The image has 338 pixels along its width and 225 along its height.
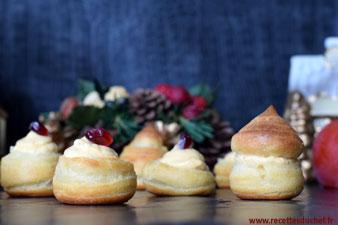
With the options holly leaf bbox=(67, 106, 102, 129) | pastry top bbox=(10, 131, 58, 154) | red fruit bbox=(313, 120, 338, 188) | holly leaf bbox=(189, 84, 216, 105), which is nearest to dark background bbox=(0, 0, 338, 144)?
holly leaf bbox=(189, 84, 216, 105)

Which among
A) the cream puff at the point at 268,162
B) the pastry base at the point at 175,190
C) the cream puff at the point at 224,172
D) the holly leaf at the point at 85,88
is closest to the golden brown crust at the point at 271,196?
the cream puff at the point at 268,162

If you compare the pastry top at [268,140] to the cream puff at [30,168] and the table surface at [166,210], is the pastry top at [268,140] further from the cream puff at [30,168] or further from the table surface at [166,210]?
the cream puff at [30,168]

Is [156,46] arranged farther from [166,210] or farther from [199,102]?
[166,210]

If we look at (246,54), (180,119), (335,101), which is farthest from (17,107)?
(335,101)

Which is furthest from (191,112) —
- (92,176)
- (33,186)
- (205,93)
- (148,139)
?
(92,176)

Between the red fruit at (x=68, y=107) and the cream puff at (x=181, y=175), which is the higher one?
the red fruit at (x=68, y=107)

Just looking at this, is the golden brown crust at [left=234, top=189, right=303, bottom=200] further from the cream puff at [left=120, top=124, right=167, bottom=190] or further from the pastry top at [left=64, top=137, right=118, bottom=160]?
the cream puff at [left=120, top=124, right=167, bottom=190]
